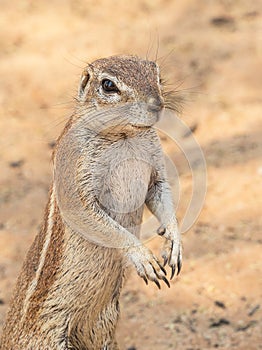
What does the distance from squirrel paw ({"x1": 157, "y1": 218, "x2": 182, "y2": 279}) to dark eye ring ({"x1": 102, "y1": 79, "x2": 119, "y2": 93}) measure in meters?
0.73

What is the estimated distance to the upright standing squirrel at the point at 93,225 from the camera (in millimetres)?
3605

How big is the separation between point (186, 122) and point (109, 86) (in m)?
3.15

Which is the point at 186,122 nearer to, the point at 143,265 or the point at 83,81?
the point at 83,81

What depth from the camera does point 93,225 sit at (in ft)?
11.9

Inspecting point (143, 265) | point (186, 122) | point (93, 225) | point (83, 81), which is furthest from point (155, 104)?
point (186, 122)

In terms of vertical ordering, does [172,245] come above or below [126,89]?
below

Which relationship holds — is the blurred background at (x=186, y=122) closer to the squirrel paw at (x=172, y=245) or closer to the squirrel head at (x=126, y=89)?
the squirrel head at (x=126, y=89)

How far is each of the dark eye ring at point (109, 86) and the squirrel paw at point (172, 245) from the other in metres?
0.73

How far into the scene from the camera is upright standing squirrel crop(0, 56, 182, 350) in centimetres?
361

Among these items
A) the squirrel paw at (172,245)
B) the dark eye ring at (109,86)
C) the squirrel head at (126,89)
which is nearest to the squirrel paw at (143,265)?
the squirrel paw at (172,245)

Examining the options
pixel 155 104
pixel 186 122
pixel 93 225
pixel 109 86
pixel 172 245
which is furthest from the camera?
pixel 186 122

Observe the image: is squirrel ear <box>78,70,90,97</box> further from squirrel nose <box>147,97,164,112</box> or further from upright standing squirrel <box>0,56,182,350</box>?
squirrel nose <box>147,97,164,112</box>

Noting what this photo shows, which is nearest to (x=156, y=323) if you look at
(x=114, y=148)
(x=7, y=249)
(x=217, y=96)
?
(x=7, y=249)

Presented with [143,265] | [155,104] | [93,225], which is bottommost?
[143,265]
